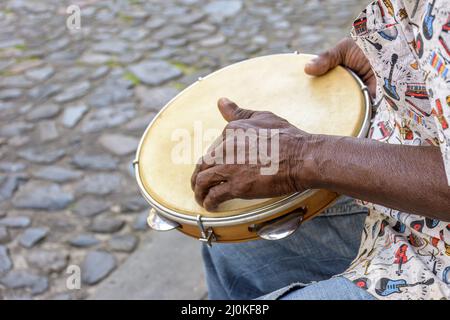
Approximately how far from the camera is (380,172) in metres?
1.01

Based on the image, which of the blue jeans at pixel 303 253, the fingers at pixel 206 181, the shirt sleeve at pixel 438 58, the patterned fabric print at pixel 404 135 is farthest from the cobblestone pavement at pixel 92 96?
the shirt sleeve at pixel 438 58

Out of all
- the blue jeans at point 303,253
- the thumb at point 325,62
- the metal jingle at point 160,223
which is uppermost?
the thumb at point 325,62

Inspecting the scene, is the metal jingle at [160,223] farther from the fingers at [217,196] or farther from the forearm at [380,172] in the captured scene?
the forearm at [380,172]

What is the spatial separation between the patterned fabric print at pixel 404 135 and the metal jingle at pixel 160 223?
0.39 metres

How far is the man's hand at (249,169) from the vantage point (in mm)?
1112

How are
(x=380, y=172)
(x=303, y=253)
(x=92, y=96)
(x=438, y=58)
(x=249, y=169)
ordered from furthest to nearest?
(x=92, y=96) → (x=303, y=253) → (x=249, y=169) → (x=380, y=172) → (x=438, y=58)

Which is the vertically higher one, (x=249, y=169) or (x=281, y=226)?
(x=249, y=169)

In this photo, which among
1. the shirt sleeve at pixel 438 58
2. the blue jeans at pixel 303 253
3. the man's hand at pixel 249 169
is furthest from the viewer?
the blue jeans at pixel 303 253

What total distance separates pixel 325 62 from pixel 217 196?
1.67 feet

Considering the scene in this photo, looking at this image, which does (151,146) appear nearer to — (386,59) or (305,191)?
(305,191)

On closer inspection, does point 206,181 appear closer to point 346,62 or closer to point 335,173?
point 335,173

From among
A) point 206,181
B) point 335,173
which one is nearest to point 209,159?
point 206,181

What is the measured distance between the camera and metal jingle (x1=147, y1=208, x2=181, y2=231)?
1270 millimetres
